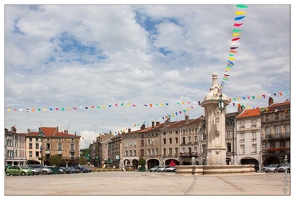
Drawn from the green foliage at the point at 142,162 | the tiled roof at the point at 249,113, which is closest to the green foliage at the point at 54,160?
the green foliage at the point at 142,162

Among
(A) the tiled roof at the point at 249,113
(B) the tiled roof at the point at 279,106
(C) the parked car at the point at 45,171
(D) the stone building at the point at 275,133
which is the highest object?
(B) the tiled roof at the point at 279,106

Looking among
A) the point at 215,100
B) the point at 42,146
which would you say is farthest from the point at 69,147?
the point at 215,100

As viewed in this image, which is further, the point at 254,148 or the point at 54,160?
the point at 54,160

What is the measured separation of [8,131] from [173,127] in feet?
106

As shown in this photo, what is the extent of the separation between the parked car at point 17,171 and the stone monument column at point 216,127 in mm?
20788

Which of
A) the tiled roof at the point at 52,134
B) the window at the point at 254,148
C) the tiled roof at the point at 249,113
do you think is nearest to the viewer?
the window at the point at 254,148

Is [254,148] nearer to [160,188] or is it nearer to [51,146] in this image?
[51,146]

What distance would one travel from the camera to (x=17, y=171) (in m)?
44.2

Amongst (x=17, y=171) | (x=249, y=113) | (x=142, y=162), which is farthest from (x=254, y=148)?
(x=17, y=171)

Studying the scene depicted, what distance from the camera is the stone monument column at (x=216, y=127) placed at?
107 ft

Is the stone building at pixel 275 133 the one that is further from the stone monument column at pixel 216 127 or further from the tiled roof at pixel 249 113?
the stone monument column at pixel 216 127

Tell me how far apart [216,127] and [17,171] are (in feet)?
72.8

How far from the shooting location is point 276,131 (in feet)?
228

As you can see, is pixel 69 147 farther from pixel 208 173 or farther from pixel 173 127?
pixel 208 173
